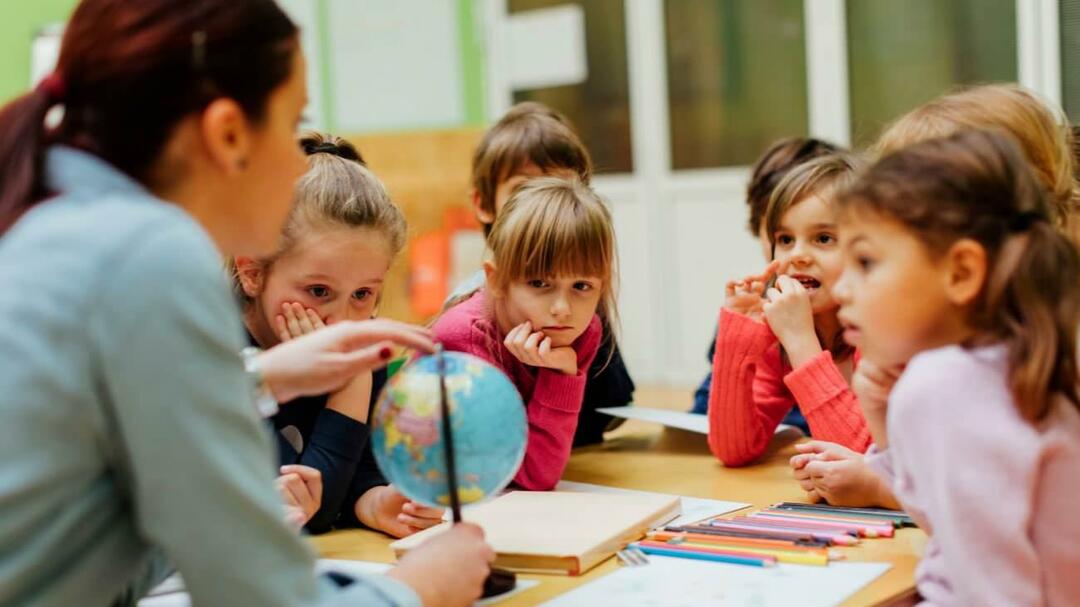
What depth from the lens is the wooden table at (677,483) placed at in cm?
140

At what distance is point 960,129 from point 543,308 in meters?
0.71

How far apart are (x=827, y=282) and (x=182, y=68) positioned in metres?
1.46

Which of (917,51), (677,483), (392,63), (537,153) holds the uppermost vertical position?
(392,63)

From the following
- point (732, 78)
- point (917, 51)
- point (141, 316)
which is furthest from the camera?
point (732, 78)

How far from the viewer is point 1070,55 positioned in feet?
14.5

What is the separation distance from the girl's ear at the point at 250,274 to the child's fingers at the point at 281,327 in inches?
3.2

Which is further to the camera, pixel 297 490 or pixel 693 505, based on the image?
pixel 693 505

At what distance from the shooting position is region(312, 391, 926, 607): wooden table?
1.40 metres

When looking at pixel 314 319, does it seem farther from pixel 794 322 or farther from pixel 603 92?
pixel 603 92

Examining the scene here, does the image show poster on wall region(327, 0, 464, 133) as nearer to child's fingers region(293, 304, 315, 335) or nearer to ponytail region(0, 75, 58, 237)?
child's fingers region(293, 304, 315, 335)

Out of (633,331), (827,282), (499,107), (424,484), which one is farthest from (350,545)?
(499,107)

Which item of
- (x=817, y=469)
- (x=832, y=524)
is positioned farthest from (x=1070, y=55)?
(x=832, y=524)

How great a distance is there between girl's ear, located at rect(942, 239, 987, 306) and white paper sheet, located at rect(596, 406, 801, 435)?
958mm

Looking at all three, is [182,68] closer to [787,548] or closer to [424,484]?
[424,484]
